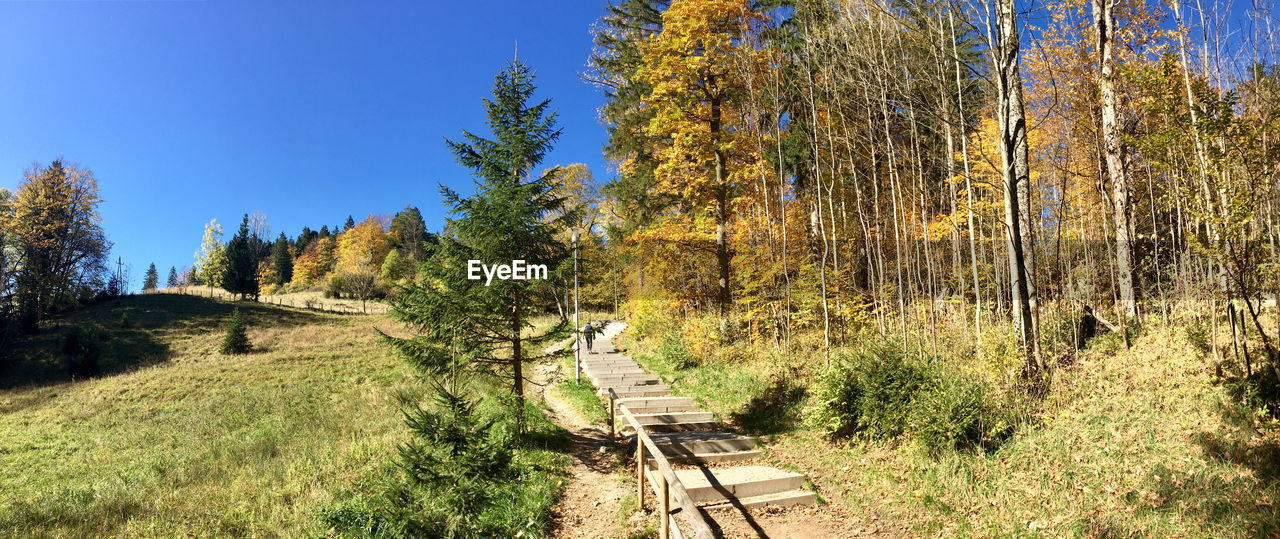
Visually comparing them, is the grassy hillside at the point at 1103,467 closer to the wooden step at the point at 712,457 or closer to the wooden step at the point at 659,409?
the wooden step at the point at 712,457

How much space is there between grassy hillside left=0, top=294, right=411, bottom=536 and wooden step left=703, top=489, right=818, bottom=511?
517 centimetres

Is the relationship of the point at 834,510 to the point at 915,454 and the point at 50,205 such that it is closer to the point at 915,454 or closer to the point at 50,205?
the point at 915,454

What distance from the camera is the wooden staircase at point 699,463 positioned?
571 centimetres

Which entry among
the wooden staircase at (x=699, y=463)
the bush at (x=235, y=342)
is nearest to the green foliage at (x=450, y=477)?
the wooden staircase at (x=699, y=463)

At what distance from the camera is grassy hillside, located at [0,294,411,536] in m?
7.89

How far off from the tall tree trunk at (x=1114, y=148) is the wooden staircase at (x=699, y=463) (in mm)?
7129

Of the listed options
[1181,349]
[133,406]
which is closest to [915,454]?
[1181,349]

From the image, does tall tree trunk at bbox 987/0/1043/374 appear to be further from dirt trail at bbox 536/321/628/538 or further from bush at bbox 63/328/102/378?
bush at bbox 63/328/102/378

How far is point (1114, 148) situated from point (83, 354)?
140ft

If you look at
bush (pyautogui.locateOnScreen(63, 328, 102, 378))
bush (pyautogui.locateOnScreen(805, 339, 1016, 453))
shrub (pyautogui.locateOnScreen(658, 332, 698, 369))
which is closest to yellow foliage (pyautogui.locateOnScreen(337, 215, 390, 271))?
bush (pyautogui.locateOnScreen(63, 328, 102, 378))

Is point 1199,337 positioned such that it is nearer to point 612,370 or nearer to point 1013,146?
point 1013,146

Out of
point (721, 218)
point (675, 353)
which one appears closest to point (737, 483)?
point (675, 353)

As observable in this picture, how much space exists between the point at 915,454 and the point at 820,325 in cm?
730

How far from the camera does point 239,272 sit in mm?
56031
